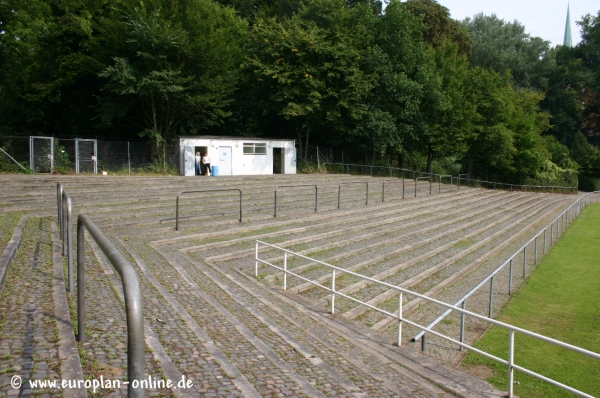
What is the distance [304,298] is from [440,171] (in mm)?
43476

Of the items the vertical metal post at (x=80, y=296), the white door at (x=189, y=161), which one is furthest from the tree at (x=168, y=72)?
the vertical metal post at (x=80, y=296)

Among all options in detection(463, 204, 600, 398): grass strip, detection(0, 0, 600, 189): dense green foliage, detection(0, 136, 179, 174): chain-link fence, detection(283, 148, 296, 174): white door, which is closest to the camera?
detection(463, 204, 600, 398): grass strip

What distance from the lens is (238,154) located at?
29.4 metres

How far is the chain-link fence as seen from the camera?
2258 cm

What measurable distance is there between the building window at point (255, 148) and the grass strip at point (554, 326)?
Answer: 18449 millimetres

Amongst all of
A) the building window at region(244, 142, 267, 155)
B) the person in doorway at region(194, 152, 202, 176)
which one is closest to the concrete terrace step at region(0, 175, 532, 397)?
the person in doorway at region(194, 152, 202, 176)

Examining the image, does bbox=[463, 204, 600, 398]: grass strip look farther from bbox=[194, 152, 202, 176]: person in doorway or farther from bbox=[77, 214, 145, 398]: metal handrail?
bbox=[194, 152, 202, 176]: person in doorway

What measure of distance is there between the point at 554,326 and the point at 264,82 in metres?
28.8

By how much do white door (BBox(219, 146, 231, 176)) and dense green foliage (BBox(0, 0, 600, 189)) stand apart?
3.56 metres

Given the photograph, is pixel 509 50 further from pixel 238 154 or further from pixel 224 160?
pixel 224 160

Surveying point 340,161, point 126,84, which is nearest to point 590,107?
point 340,161

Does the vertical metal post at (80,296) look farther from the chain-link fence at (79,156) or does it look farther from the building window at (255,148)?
the building window at (255,148)

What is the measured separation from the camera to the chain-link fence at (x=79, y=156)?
22.6m

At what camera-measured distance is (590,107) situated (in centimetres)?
6788
